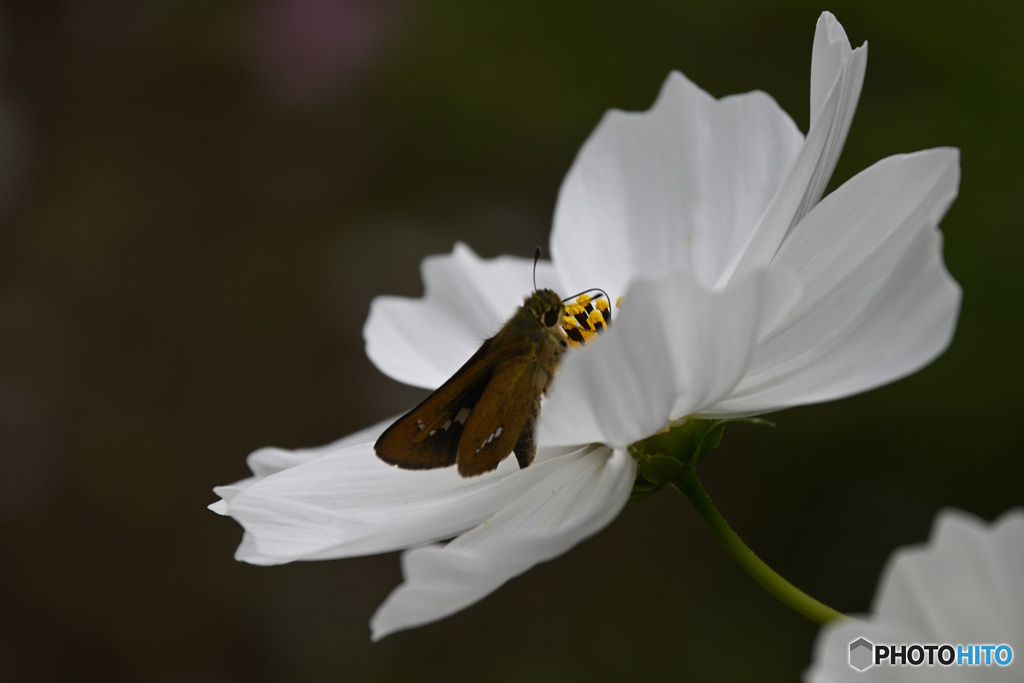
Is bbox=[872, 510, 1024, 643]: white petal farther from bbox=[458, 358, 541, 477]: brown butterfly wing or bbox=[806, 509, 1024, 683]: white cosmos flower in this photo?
bbox=[458, 358, 541, 477]: brown butterfly wing

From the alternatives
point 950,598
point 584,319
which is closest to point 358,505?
point 584,319

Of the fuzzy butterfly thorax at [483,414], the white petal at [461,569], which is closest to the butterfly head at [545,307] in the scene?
the fuzzy butterfly thorax at [483,414]

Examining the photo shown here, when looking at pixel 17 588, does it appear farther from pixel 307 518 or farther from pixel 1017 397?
pixel 1017 397

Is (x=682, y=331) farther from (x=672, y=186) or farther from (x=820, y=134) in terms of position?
(x=672, y=186)

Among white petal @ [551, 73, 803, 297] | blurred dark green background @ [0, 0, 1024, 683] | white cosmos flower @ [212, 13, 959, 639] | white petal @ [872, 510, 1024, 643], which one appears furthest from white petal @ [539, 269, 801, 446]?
blurred dark green background @ [0, 0, 1024, 683]

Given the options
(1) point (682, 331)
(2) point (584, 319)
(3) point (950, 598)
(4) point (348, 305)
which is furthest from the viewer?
(4) point (348, 305)

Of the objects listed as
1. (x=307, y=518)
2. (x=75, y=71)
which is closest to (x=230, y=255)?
(x=75, y=71)

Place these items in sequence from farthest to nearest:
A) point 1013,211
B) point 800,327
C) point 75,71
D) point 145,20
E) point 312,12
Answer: point 75,71, point 145,20, point 312,12, point 1013,211, point 800,327
